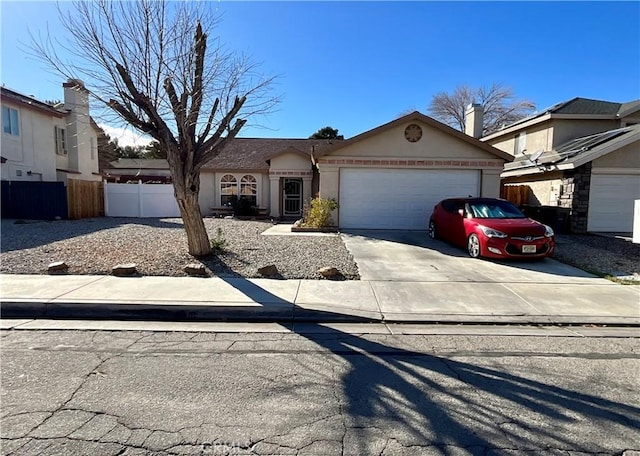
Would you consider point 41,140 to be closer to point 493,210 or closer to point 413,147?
point 413,147

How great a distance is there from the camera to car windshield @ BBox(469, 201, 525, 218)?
31.1 feet

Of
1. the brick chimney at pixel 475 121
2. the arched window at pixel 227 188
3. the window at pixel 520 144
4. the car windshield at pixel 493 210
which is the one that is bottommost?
the car windshield at pixel 493 210

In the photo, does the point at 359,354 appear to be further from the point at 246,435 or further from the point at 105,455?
the point at 105,455

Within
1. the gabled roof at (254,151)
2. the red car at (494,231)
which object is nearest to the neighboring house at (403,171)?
the red car at (494,231)

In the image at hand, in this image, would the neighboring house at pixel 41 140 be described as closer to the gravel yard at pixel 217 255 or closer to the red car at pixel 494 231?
the gravel yard at pixel 217 255

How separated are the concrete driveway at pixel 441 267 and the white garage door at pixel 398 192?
2887 mm

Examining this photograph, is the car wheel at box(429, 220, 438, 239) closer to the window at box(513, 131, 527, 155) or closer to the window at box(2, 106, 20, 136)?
the window at box(513, 131, 527, 155)

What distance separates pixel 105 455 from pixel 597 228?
16530 mm

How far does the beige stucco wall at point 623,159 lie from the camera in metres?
13.0

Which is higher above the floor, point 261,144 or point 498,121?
point 498,121

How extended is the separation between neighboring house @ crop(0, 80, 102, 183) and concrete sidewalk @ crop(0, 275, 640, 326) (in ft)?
39.7

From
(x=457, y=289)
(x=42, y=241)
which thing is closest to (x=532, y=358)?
(x=457, y=289)

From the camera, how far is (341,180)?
539 inches

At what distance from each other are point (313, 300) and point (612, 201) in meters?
13.9
